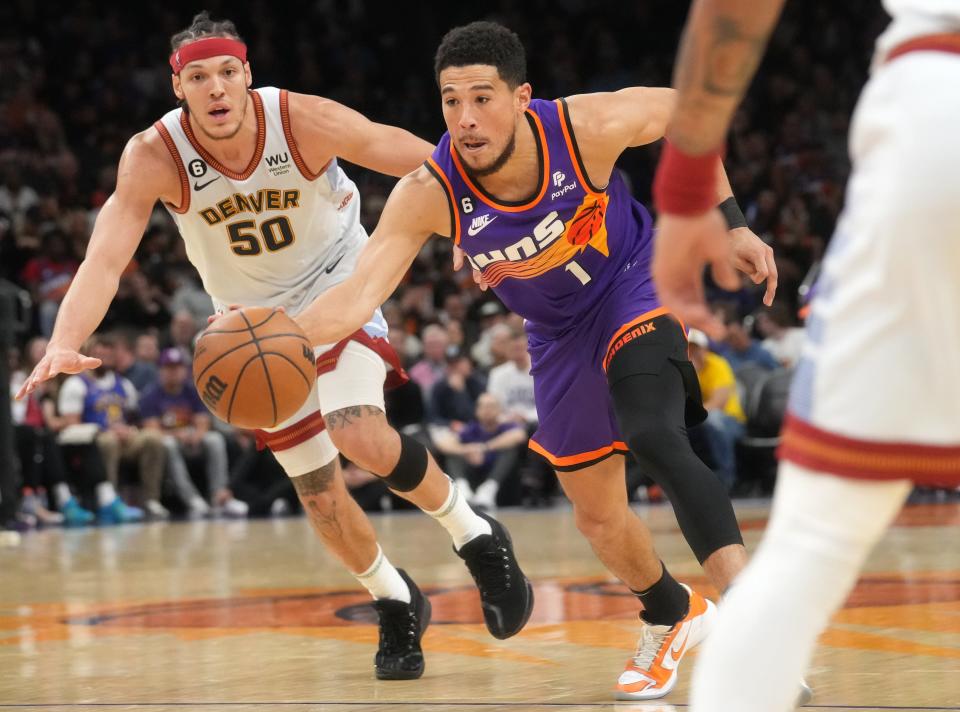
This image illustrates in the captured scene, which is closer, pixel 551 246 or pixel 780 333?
pixel 551 246

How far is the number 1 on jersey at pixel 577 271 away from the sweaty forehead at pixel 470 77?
588mm

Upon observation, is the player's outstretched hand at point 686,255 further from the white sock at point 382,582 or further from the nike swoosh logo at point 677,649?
the white sock at point 382,582

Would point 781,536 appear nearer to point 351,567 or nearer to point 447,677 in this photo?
point 447,677

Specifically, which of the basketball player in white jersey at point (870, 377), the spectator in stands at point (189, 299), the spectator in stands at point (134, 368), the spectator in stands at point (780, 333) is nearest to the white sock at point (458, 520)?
the basketball player in white jersey at point (870, 377)

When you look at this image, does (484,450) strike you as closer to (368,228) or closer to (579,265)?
(368,228)

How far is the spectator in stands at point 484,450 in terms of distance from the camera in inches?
506

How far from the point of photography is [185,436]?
13.2 metres

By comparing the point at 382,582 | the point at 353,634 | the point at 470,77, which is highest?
the point at 470,77

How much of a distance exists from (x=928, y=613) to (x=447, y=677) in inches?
80.3

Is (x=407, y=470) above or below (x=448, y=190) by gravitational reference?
below

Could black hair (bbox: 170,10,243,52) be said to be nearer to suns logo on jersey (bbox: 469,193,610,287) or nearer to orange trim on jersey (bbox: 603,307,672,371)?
suns logo on jersey (bbox: 469,193,610,287)

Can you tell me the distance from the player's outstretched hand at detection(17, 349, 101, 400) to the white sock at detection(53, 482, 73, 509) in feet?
28.7

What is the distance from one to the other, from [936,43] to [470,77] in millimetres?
2217

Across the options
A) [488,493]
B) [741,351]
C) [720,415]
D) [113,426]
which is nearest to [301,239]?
[488,493]
